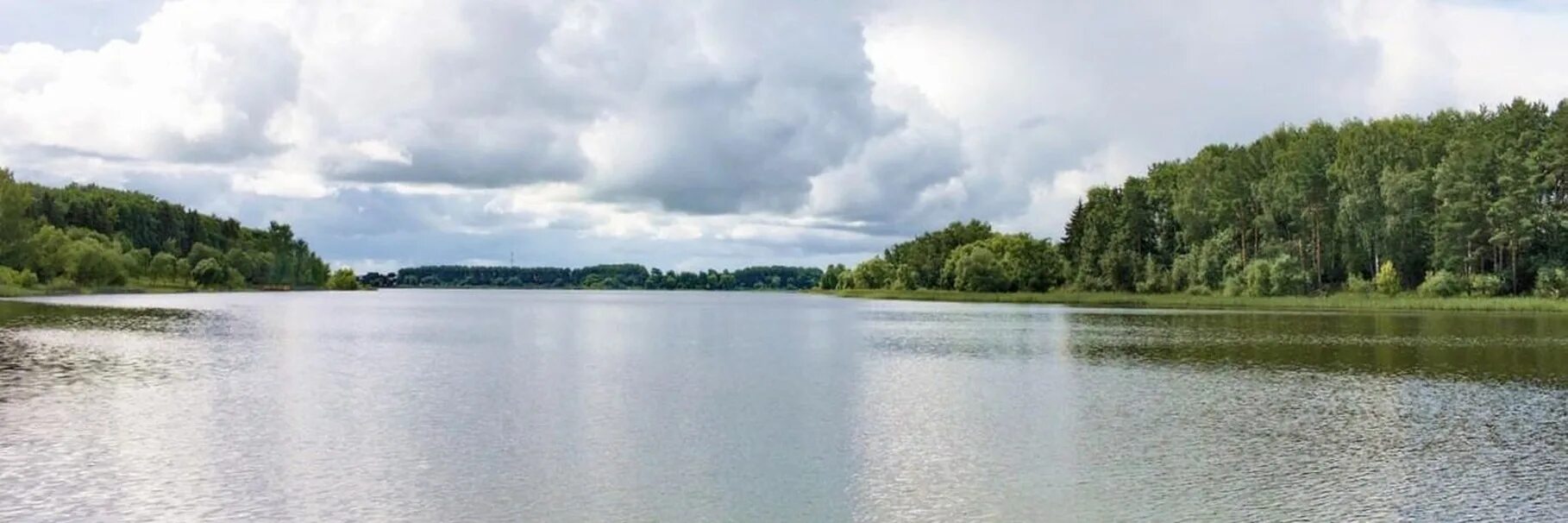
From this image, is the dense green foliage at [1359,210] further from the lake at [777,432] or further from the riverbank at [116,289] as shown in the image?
the riverbank at [116,289]

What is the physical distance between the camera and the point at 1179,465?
20406 mm

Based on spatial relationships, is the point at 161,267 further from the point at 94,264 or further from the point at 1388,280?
the point at 1388,280

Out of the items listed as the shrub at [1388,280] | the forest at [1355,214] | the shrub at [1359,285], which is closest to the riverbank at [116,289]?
the forest at [1355,214]

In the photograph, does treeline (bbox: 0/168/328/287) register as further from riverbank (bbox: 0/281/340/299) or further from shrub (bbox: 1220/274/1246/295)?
shrub (bbox: 1220/274/1246/295)

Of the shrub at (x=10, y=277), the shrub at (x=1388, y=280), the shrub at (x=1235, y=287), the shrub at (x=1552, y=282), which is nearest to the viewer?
the shrub at (x=1552, y=282)

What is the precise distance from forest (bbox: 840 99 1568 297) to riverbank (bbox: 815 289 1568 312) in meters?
1.33

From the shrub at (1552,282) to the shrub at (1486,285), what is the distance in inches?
94.0

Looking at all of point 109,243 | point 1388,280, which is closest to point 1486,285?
point 1388,280

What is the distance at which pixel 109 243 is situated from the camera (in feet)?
470

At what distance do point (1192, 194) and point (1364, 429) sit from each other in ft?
299

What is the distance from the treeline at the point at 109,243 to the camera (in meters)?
117

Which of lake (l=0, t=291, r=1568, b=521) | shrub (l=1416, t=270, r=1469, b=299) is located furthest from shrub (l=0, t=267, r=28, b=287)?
shrub (l=1416, t=270, r=1469, b=299)

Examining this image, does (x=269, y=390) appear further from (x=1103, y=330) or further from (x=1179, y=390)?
(x=1103, y=330)

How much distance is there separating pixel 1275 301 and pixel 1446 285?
42.3ft
